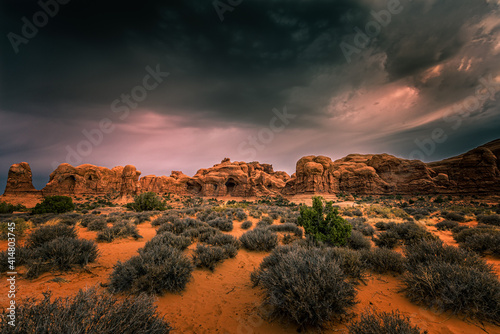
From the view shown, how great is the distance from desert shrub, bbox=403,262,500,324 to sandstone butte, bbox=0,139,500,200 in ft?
126

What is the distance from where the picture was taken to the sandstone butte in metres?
32.5

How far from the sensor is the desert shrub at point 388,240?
6.84 m

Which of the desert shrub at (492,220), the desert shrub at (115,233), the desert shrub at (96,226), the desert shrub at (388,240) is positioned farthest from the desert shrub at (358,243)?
the desert shrub at (96,226)

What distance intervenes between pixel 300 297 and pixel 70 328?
8.81 ft

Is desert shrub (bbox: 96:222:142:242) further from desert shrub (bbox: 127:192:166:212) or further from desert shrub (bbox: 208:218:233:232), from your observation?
desert shrub (bbox: 127:192:166:212)

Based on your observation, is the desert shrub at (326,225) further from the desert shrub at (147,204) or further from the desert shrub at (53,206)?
the desert shrub at (53,206)

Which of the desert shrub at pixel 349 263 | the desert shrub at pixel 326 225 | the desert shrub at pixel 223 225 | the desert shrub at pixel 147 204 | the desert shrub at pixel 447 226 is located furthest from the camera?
the desert shrub at pixel 147 204

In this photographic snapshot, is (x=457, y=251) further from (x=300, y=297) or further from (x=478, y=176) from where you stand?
(x=478, y=176)

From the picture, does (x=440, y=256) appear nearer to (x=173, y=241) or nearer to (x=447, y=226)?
(x=173, y=241)

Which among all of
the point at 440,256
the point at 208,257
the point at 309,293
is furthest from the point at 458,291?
the point at 208,257

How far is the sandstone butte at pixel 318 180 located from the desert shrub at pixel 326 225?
3541 centimetres

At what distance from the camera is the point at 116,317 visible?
189 cm

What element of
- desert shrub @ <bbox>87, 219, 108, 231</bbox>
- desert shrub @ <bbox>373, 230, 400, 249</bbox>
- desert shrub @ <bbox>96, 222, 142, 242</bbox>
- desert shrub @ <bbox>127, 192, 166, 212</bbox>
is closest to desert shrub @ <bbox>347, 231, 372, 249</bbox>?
desert shrub @ <bbox>373, 230, 400, 249</bbox>

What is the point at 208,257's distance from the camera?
505 centimetres
